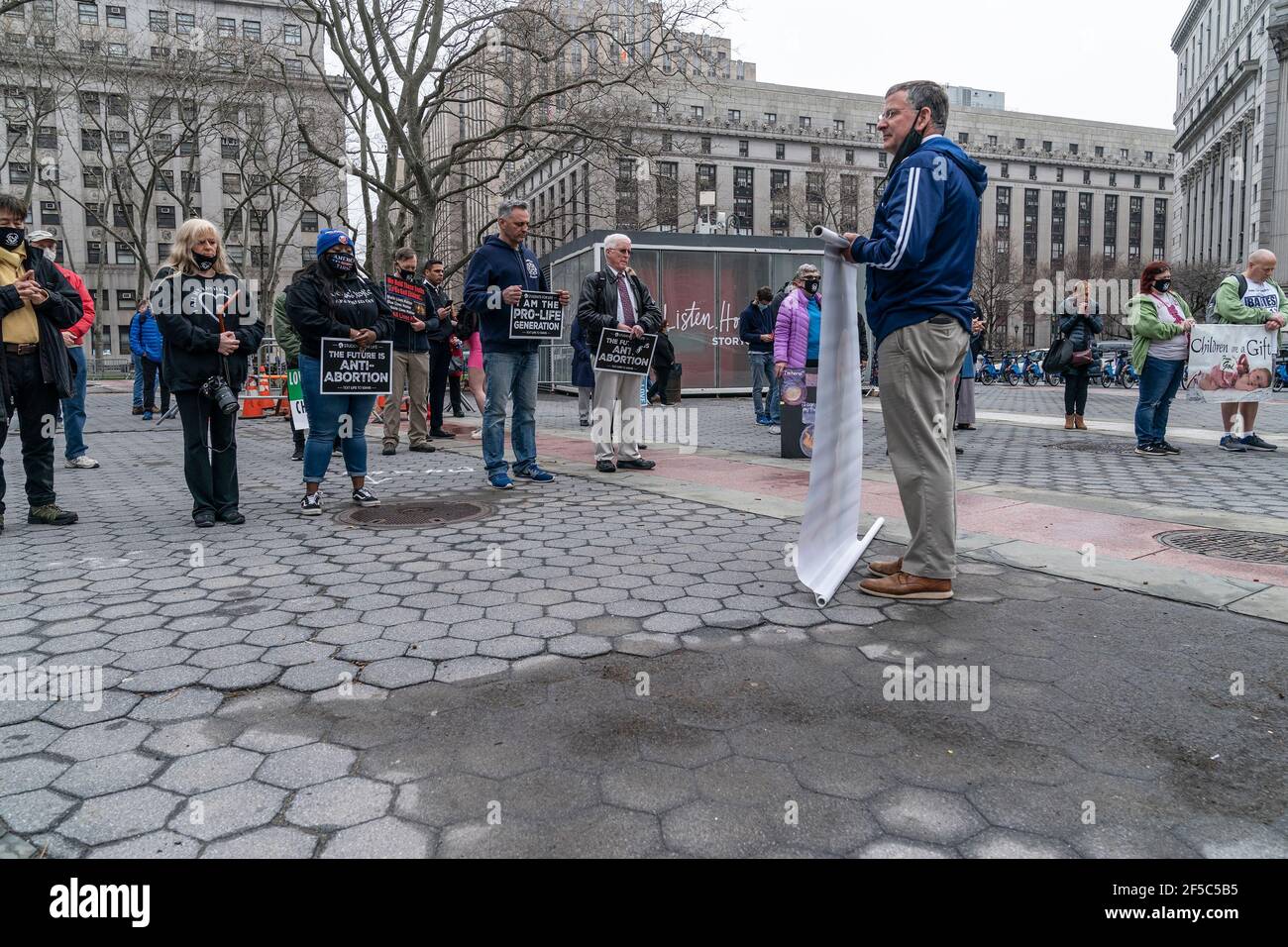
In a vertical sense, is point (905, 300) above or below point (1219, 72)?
below

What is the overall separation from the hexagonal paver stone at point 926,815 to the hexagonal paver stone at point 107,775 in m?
1.91

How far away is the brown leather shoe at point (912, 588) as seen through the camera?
4059mm

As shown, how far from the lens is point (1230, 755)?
2.53m

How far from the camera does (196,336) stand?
19.1ft

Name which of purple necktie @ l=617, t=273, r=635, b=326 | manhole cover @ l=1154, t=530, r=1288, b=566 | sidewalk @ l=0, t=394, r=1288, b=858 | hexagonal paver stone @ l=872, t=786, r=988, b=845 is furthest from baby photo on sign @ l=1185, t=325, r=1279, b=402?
hexagonal paver stone @ l=872, t=786, r=988, b=845

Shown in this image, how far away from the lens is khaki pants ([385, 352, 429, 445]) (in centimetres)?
1024

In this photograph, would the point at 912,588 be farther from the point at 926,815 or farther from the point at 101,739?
the point at 101,739

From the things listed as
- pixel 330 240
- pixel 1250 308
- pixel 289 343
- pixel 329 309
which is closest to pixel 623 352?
pixel 329 309

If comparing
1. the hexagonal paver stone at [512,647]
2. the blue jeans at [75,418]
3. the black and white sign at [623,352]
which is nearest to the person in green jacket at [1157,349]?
the black and white sign at [623,352]

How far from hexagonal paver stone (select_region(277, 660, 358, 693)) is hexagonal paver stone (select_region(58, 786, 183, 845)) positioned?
75 cm

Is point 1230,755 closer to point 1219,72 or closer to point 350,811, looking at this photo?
point 350,811

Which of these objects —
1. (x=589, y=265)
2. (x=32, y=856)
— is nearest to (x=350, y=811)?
(x=32, y=856)
